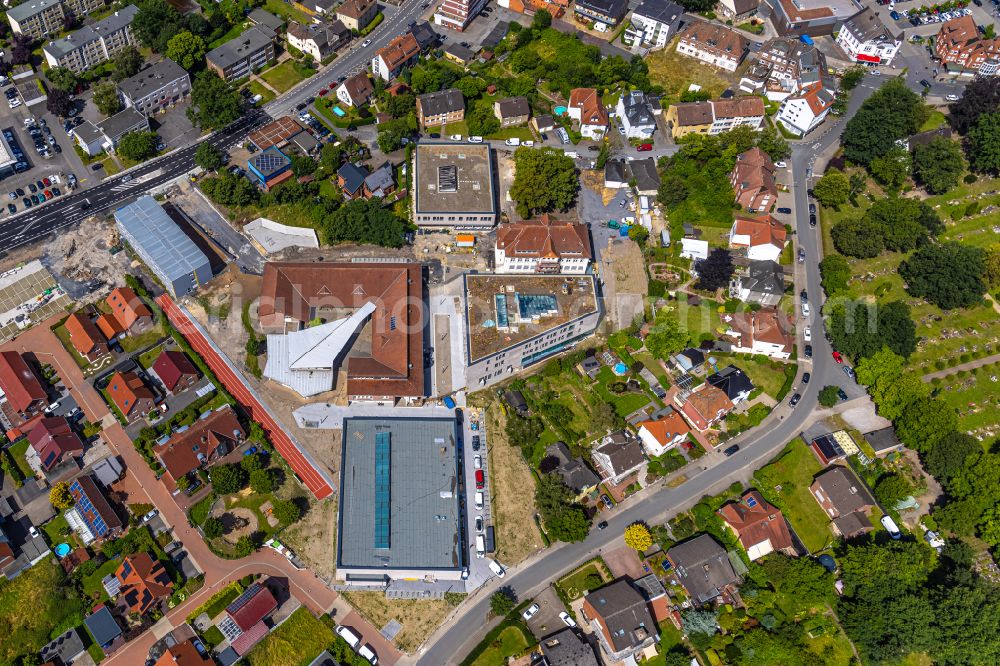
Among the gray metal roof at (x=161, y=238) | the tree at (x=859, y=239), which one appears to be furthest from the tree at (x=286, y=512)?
the tree at (x=859, y=239)

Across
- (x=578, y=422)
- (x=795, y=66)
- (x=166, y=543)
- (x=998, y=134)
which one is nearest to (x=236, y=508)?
(x=166, y=543)

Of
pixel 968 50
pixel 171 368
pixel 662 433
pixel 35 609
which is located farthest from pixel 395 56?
pixel 968 50

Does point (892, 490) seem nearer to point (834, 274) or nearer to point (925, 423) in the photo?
point (925, 423)

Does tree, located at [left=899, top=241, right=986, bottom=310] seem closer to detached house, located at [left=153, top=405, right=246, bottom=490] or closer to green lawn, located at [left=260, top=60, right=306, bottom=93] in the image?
detached house, located at [left=153, top=405, right=246, bottom=490]

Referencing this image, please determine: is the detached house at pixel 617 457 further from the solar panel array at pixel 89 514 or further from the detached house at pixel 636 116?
the solar panel array at pixel 89 514

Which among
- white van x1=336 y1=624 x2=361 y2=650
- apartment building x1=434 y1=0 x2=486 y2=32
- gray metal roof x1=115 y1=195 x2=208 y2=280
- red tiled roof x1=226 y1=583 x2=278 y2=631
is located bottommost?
white van x1=336 y1=624 x2=361 y2=650

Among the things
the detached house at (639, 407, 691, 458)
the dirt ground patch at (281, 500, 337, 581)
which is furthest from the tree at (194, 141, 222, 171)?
the detached house at (639, 407, 691, 458)
